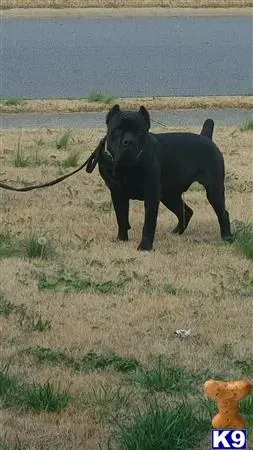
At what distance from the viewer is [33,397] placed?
4688 mm

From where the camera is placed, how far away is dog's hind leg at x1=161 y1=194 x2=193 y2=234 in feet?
27.0

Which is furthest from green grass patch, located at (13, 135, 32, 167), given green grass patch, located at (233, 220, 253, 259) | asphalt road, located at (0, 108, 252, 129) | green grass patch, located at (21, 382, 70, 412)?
green grass patch, located at (21, 382, 70, 412)

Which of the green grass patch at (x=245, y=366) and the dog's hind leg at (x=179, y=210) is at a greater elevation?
the green grass patch at (x=245, y=366)

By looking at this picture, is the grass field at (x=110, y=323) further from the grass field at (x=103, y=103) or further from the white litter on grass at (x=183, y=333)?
the grass field at (x=103, y=103)

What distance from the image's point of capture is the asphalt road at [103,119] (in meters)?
13.4

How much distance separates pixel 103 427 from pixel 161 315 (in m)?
1.61

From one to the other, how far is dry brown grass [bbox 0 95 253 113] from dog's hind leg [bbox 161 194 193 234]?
6048 mm

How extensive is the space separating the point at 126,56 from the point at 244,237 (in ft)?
Answer: 36.6

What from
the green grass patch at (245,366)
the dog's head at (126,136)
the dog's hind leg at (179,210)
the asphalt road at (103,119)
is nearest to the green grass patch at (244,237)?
the dog's hind leg at (179,210)

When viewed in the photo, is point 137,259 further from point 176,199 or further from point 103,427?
point 103,427

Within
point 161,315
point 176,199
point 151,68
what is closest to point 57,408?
point 161,315

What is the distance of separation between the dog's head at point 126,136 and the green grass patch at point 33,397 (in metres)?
2.64

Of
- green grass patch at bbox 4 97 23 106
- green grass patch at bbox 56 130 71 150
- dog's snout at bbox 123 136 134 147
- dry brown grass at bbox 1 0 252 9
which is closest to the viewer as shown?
dog's snout at bbox 123 136 134 147

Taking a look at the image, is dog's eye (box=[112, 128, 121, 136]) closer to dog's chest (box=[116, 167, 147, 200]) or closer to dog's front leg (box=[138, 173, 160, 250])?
dog's chest (box=[116, 167, 147, 200])
